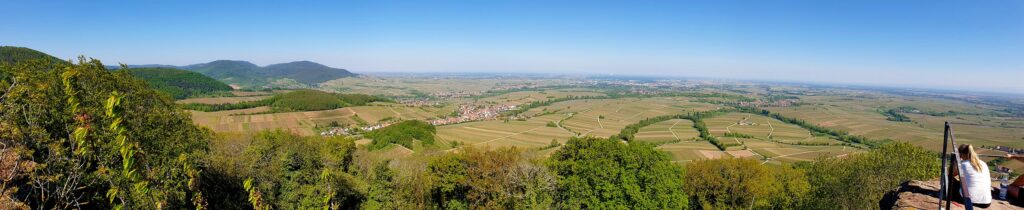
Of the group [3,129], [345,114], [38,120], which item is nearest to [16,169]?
[3,129]

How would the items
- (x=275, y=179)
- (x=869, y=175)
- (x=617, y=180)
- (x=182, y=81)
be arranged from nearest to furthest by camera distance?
(x=275, y=179) < (x=617, y=180) < (x=869, y=175) < (x=182, y=81)

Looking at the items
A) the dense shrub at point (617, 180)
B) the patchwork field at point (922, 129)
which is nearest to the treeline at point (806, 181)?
the dense shrub at point (617, 180)

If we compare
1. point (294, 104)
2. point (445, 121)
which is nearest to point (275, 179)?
point (445, 121)

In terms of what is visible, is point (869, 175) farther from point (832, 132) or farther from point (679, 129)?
point (832, 132)

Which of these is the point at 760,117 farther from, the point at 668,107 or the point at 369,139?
the point at 369,139

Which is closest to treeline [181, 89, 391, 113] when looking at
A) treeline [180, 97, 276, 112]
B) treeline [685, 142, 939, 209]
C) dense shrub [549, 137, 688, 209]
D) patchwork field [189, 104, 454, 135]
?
treeline [180, 97, 276, 112]

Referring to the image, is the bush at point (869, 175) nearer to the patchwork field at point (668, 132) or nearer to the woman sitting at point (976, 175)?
the woman sitting at point (976, 175)
